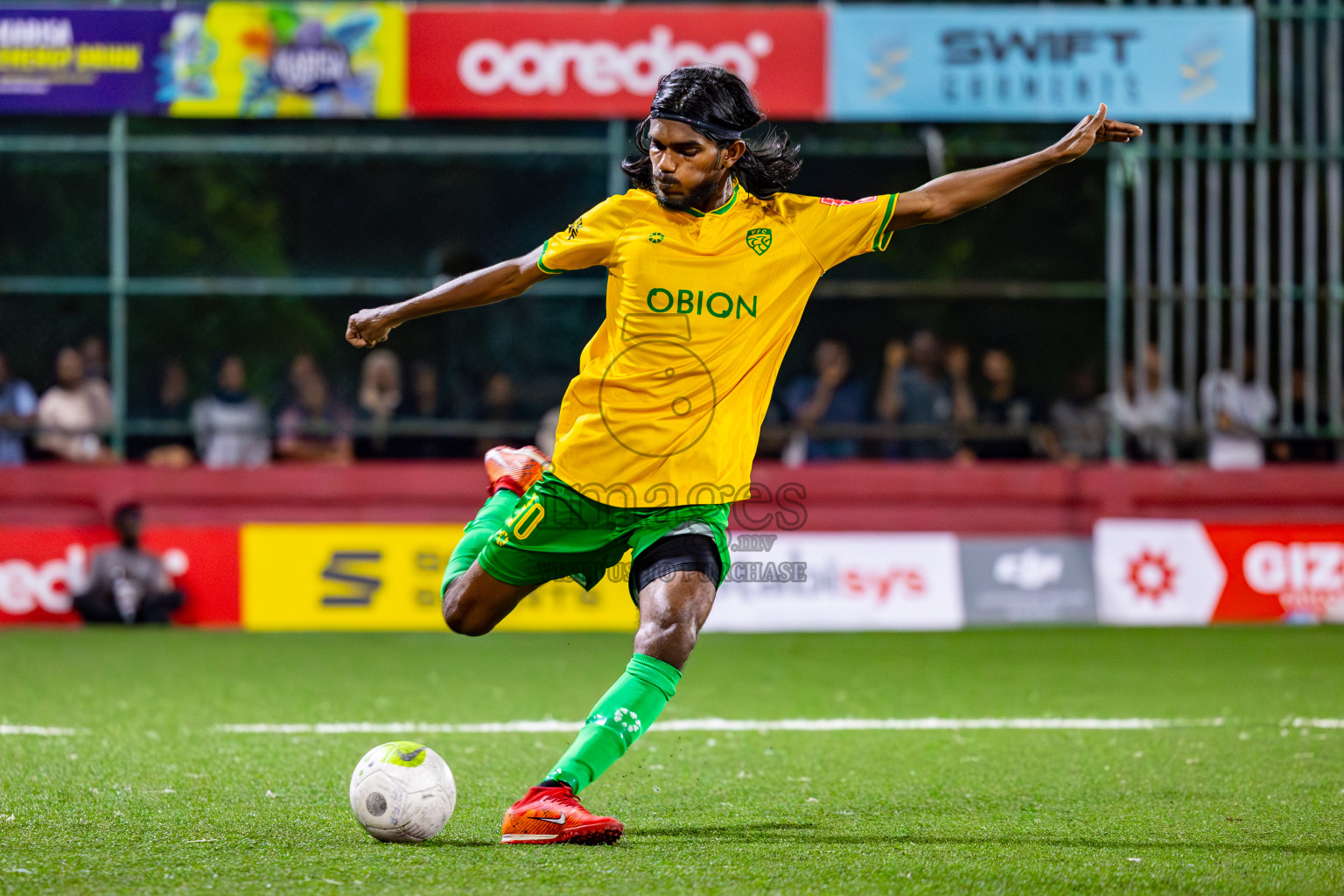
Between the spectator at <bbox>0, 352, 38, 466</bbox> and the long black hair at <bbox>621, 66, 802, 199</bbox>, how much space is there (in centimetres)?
1005

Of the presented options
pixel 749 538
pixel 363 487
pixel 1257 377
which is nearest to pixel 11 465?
pixel 363 487

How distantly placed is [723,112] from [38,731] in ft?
14.5

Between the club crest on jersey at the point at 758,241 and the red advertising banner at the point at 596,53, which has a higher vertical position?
the red advertising banner at the point at 596,53

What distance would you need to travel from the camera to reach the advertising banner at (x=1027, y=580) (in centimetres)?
1343

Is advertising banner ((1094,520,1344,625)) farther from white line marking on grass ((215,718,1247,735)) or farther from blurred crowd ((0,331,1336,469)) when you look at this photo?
white line marking on grass ((215,718,1247,735))

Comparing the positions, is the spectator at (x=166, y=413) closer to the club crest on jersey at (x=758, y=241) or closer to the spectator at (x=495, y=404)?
the spectator at (x=495, y=404)

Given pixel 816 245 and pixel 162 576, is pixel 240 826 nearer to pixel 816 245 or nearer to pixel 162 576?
pixel 816 245

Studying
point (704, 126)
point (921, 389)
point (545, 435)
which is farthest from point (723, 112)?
point (921, 389)

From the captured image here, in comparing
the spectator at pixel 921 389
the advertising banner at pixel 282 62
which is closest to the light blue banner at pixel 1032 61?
the spectator at pixel 921 389

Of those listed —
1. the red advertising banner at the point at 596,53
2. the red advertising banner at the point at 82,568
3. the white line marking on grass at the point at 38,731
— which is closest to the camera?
the white line marking on grass at the point at 38,731

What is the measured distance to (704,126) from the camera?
505 cm

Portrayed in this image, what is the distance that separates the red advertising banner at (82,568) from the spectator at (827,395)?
4660mm

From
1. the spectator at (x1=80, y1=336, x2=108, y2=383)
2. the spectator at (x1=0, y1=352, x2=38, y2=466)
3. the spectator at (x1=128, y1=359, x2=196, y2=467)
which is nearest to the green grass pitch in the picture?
the spectator at (x1=0, y1=352, x2=38, y2=466)

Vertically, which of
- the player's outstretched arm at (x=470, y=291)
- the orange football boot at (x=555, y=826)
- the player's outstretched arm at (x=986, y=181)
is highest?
the player's outstretched arm at (x=986, y=181)
